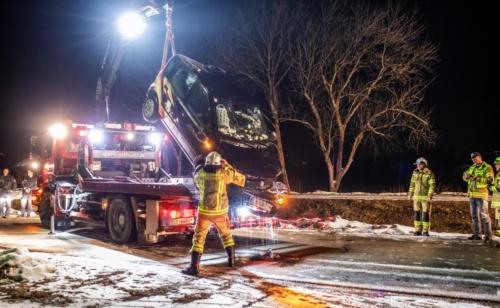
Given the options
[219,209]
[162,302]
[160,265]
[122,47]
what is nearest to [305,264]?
[219,209]

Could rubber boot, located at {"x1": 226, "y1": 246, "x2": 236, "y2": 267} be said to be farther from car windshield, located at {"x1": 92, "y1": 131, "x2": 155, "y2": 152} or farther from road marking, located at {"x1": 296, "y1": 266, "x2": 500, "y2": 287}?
car windshield, located at {"x1": 92, "y1": 131, "x2": 155, "y2": 152}

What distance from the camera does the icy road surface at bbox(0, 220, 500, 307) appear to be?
17.7 feet

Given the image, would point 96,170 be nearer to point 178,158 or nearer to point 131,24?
point 178,158

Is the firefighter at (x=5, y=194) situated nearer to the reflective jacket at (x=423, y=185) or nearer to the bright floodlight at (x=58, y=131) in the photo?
the bright floodlight at (x=58, y=131)

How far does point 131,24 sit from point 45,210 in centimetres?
551

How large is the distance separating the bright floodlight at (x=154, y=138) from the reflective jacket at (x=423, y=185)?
639 centimetres

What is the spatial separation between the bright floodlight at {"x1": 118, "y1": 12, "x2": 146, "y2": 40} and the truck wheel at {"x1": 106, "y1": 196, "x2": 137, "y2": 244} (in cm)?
461

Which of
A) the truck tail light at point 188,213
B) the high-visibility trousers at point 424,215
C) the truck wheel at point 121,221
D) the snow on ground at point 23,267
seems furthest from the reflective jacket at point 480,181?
the snow on ground at point 23,267

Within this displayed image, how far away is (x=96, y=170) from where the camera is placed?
11391 millimetres

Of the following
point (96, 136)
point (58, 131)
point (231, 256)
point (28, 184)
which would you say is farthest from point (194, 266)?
point (28, 184)

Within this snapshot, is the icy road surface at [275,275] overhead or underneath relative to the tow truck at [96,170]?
underneath

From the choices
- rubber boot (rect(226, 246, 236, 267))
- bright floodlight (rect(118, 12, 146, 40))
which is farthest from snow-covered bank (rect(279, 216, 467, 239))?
bright floodlight (rect(118, 12, 146, 40))

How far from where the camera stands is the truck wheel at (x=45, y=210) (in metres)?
12.5

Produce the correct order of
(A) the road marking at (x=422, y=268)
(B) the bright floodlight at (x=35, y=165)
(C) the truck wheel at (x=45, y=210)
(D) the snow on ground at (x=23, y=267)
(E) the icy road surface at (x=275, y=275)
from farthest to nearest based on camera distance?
(B) the bright floodlight at (x=35, y=165) → (C) the truck wheel at (x=45, y=210) → (A) the road marking at (x=422, y=268) → (D) the snow on ground at (x=23, y=267) → (E) the icy road surface at (x=275, y=275)
